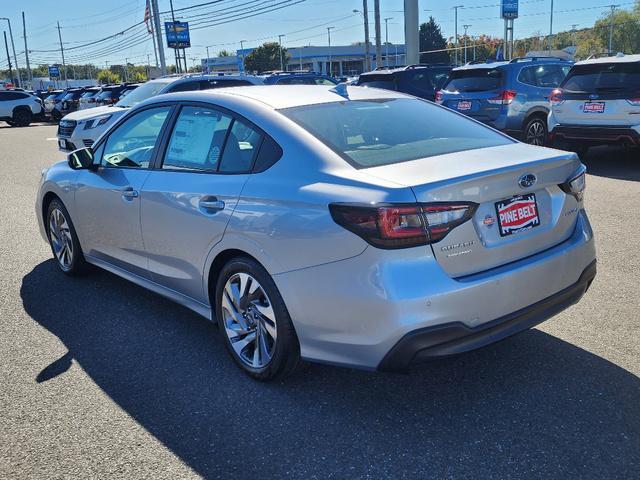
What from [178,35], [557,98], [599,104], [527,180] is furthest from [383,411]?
[178,35]

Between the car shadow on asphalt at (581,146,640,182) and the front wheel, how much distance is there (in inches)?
298

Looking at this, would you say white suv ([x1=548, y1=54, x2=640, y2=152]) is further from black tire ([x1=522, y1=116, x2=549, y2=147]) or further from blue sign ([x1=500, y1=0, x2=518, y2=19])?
blue sign ([x1=500, y1=0, x2=518, y2=19])

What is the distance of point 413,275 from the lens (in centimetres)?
273

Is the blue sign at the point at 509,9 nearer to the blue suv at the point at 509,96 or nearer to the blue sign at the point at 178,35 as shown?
the blue sign at the point at 178,35

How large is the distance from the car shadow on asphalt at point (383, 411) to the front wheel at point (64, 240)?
1273mm

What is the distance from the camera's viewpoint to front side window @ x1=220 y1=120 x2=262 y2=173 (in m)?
3.45

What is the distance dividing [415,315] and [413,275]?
0.17m

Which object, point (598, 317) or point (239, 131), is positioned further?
point (598, 317)

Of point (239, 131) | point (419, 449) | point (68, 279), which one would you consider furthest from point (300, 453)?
point (68, 279)

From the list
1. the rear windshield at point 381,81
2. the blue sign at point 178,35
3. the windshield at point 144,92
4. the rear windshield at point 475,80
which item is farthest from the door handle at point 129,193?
the blue sign at point 178,35

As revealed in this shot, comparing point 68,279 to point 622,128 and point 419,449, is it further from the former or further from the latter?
point 622,128

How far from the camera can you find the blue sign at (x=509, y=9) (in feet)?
138

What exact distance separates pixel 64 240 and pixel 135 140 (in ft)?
4.54

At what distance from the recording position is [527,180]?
120 inches
